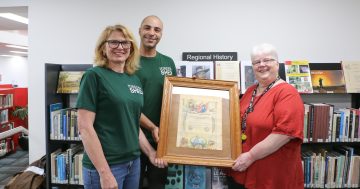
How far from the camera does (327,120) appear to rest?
9.25ft

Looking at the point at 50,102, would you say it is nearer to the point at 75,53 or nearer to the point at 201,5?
the point at 75,53

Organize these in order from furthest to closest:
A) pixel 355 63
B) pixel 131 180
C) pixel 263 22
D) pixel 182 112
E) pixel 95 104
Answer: pixel 263 22 < pixel 355 63 < pixel 182 112 < pixel 131 180 < pixel 95 104

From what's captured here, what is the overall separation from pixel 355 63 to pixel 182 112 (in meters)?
2.27

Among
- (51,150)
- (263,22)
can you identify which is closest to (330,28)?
(263,22)

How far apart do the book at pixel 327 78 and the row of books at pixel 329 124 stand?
0.27 meters

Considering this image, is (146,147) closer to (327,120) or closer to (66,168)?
(66,168)

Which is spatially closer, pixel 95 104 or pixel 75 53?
pixel 95 104

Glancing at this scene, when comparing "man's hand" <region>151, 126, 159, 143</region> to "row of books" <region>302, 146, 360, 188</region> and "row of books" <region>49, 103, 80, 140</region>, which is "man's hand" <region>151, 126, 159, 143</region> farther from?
"row of books" <region>302, 146, 360, 188</region>

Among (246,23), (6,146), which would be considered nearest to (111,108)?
(246,23)

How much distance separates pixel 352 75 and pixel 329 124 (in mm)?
640

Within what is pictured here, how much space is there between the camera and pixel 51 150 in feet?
10.2

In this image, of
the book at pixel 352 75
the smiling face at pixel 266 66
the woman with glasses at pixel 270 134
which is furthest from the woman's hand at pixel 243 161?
the book at pixel 352 75

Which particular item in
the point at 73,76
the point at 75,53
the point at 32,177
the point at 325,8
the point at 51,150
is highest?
the point at 325,8

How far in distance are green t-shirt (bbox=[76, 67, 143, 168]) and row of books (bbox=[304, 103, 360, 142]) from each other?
1.99 m
